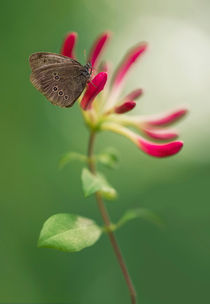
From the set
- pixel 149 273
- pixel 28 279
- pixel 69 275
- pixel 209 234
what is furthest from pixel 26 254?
pixel 209 234

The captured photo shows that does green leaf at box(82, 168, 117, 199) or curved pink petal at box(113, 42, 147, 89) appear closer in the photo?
green leaf at box(82, 168, 117, 199)

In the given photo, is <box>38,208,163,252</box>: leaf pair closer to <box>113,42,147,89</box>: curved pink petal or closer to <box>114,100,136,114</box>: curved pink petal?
<box>114,100,136,114</box>: curved pink petal

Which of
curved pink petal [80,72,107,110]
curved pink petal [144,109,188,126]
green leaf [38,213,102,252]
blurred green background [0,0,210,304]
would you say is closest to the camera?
green leaf [38,213,102,252]

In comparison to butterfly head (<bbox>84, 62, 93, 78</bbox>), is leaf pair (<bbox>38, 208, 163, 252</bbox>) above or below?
below

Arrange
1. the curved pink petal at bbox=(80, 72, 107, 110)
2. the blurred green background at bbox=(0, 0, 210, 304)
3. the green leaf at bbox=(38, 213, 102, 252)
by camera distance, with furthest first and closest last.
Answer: the blurred green background at bbox=(0, 0, 210, 304), the curved pink petal at bbox=(80, 72, 107, 110), the green leaf at bbox=(38, 213, 102, 252)

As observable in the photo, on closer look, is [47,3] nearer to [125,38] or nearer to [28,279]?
[125,38]

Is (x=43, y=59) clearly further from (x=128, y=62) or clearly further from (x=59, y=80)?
(x=128, y=62)

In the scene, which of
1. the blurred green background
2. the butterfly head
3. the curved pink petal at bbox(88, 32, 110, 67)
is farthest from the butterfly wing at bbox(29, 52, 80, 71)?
the blurred green background
